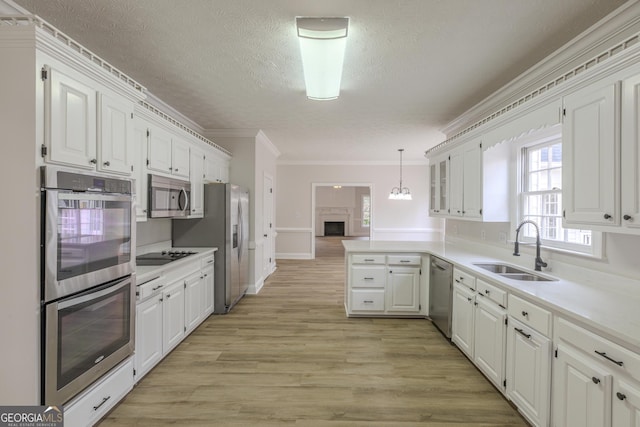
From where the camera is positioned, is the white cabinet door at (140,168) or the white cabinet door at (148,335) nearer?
the white cabinet door at (148,335)

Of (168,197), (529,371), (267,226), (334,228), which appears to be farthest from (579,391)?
(334,228)

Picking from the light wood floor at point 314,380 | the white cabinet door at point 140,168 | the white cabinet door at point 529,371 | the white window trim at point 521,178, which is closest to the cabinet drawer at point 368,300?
the light wood floor at point 314,380

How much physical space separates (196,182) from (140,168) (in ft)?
3.69


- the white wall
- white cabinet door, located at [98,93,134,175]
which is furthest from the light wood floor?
the white wall

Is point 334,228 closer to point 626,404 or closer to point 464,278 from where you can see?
point 464,278

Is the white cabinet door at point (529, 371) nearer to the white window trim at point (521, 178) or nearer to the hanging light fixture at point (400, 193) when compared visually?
the white window trim at point (521, 178)

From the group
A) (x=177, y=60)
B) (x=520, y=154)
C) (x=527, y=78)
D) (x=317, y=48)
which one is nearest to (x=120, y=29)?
(x=177, y=60)

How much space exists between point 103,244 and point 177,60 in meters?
1.64

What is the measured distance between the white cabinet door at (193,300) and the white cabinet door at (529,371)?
2.92 metres

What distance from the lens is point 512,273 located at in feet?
8.82

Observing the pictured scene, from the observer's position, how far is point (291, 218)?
8156mm

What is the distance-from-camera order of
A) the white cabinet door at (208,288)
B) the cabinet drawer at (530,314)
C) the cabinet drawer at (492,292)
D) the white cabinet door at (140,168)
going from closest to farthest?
the cabinet drawer at (530,314) → the cabinet drawer at (492,292) → the white cabinet door at (140,168) → the white cabinet door at (208,288)

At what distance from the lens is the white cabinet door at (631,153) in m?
1.47

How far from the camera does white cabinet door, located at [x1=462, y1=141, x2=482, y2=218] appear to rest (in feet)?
10.3
